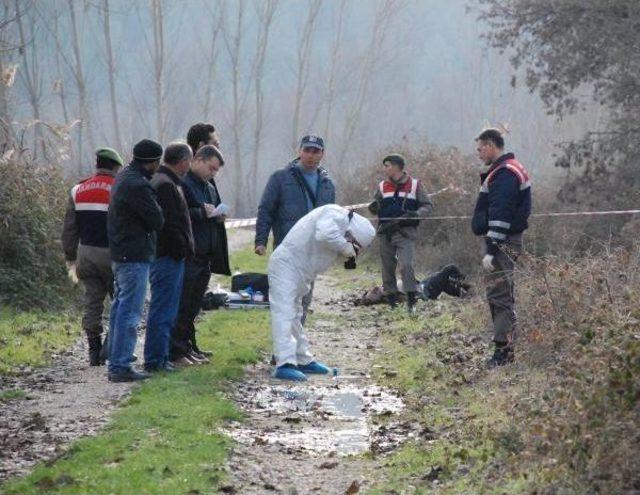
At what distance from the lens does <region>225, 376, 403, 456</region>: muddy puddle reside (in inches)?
350

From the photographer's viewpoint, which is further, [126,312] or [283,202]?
[283,202]

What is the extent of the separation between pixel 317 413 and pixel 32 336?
5517 millimetres

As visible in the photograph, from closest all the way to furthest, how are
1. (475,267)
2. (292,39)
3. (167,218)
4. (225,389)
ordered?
(225,389) → (167,218) → (475,267) → (292,39)

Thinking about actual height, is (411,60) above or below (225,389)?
above

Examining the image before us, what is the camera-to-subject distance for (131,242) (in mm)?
11039

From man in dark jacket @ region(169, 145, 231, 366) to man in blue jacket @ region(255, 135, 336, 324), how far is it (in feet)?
1.39

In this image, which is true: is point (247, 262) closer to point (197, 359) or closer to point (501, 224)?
point (197, 359)

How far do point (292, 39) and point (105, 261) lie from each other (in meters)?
68.2

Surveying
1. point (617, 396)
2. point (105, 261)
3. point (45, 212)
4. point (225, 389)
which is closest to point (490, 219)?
point (225, 389)

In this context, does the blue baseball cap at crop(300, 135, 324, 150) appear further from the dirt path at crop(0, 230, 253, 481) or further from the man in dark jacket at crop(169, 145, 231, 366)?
the dirt path at crop(0, 230, 253, 481)

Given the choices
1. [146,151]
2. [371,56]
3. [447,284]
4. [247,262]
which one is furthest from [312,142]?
[371,56]

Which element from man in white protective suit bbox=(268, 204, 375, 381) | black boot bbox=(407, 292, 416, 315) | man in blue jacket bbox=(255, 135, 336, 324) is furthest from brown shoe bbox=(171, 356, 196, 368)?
black boot bbox=(407, 292, 416, 315)

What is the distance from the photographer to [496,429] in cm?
824

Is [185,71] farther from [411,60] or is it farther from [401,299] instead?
[401,299]
